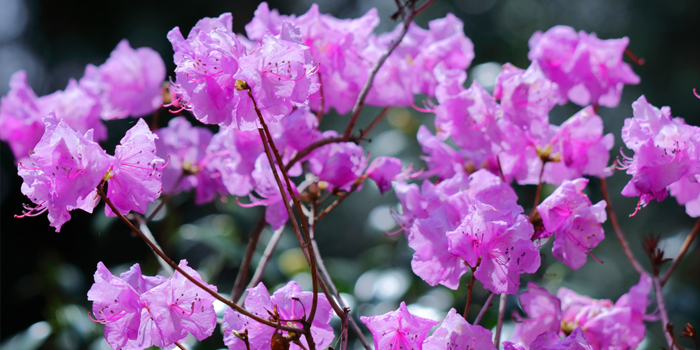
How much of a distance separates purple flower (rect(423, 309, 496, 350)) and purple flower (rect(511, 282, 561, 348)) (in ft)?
0.59

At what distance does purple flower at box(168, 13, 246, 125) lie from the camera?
0.56m

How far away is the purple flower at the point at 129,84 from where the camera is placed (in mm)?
1007

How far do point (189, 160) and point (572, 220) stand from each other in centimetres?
67

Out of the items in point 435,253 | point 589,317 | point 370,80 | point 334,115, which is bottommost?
point 334,115

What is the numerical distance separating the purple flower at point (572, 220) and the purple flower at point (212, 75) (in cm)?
40

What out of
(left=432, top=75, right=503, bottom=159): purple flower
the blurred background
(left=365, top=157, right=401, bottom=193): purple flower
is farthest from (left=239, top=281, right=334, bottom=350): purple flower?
the blurred background

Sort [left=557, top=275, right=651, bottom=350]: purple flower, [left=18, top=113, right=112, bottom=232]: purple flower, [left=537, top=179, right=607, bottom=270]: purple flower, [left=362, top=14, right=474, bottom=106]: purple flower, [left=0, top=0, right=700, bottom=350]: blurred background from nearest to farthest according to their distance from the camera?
[left=18, top=113, right=112, bottom=232]: purple flower → [left=537, top=179, right=607, bottom=270]: purple flower → [left=557, top=275, right=651, bottom=350]: purple flower → [left=362, top=14, right=474, bottom=106]: purple flower → [left=0, top=0, right=700, bottom=350]: blurred background

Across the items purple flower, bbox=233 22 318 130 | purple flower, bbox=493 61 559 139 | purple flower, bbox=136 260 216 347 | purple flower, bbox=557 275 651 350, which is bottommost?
purple flower, bbox=557 275 651 350

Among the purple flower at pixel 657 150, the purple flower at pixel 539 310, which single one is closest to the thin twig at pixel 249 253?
the purple flower at pixel 539 310

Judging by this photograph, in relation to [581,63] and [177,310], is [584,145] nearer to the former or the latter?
[581,63]

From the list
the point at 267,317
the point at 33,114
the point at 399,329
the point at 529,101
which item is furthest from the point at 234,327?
the point at 33,114

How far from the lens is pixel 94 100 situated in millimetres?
996

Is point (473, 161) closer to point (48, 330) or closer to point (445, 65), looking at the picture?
point (445, 65)

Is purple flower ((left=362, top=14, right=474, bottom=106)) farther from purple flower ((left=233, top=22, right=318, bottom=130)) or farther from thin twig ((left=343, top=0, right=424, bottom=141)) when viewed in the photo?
purple flower ((left=233, top=22, right=318, bottom=130))
